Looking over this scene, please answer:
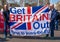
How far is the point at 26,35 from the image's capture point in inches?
594

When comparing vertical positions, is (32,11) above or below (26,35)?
above

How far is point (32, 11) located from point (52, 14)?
3.39ft

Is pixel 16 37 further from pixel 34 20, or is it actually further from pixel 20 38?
pixel 34 20

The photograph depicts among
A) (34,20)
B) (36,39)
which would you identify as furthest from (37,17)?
(36,39)

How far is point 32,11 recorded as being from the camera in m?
15.2

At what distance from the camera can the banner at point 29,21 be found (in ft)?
49.4

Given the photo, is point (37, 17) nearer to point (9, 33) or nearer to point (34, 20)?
point (34, 20)

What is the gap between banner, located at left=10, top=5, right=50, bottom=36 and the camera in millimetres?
15047

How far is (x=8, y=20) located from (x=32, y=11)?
1323 mm

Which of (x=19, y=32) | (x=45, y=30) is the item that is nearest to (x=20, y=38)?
(x=19, y=32)

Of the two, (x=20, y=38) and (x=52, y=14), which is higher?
(x=52, y=14)

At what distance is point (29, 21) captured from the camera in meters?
15.2

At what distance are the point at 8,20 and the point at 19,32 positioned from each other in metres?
0.86

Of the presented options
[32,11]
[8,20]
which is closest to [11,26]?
[8,20]
